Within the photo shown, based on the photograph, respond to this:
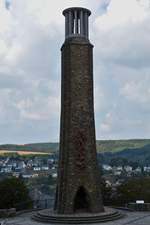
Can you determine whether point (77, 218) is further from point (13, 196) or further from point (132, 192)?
point (132, 192)

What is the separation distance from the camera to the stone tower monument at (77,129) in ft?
99.6

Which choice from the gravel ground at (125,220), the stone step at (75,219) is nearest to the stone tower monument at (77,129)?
the stone step at (75,219)

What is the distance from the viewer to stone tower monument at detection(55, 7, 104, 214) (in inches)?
1195

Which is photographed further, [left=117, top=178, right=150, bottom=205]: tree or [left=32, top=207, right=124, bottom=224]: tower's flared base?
[left=117, top=178, right=150, bottom=205]: tree

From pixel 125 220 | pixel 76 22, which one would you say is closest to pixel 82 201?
pixel 125 220

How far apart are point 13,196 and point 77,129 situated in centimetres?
1417

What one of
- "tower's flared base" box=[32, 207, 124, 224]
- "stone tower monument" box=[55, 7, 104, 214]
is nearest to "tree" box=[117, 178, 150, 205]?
"stone tower monument" box=[55, 7, 104, 214]

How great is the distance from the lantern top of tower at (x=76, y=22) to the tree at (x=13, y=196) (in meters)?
17.8

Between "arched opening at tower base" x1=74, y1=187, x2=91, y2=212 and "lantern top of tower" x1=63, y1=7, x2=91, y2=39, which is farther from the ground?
"lantern top of tower" x1=63, y1=7, x2=91, y2=39

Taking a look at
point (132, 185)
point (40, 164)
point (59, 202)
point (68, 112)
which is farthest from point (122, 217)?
→ point (40, 164)

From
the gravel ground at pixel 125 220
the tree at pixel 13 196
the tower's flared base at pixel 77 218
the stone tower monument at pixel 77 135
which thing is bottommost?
the gravel ground at pixel 125 220

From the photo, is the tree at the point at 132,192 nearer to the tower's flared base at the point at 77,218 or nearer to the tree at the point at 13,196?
the tree at the point at 13,196

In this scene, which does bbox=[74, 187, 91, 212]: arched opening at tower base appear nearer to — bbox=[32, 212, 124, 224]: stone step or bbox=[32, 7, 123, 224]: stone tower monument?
bbox=[32, 7, 123, 224]: stone tower monument

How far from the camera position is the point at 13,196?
134ft
